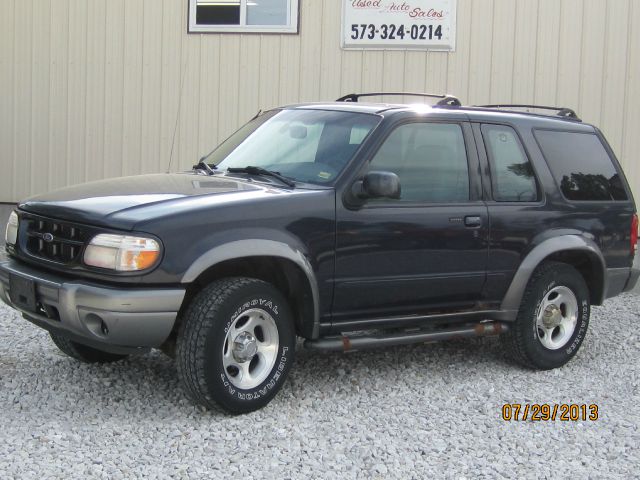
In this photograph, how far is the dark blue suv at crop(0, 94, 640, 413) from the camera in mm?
4664

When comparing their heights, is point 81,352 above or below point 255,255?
below

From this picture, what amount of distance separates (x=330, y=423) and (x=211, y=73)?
6.32 meters

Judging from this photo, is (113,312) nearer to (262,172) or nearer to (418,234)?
(262,172)

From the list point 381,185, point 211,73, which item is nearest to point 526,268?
point 381,185

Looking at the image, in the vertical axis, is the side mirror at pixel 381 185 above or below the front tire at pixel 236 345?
above

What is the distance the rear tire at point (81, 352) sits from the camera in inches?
227

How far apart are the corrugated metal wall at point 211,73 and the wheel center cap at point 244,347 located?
18.8ft

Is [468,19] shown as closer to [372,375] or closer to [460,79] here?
[460,79]

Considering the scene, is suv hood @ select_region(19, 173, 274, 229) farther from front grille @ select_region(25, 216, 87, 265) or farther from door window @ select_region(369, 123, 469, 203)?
door window @ select_region(369, 123, 469, 203)

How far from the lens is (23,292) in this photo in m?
4.93

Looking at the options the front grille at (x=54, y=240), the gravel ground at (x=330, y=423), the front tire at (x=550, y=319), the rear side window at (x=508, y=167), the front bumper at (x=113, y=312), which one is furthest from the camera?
the front tire at (x=550, y=319)

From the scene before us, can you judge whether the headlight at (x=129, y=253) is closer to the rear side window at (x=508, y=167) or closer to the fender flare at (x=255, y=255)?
the fender flare at (x=255, y=255)

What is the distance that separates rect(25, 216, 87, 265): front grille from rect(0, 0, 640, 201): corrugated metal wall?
5.46 meters
